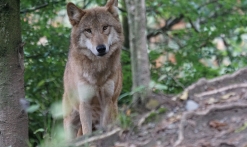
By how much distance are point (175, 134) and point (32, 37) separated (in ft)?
16.0

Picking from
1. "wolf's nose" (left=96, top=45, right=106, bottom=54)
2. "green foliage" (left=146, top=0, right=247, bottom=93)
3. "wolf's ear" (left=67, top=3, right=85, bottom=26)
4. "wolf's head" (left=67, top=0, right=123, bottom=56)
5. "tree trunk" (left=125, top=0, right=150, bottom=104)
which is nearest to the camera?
"tree trunk" (left=125, top=0, right=150, bottom=104)

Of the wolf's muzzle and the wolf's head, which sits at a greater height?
the wolf's head

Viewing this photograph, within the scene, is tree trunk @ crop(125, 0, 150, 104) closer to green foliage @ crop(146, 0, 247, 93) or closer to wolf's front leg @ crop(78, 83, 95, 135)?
wolf's front leg @ crop(78, 83, 95, 135)

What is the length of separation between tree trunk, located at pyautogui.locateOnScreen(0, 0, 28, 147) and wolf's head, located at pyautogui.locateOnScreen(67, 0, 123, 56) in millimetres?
1035

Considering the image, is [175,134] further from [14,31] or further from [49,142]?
[14,31]

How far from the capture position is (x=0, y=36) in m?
5.55

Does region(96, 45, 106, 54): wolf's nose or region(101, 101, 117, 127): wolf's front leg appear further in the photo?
region(101, 101, 117, 127): wolf's front leg

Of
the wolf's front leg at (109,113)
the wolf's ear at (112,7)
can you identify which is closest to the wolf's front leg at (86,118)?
the wolf's front leg at (109,113)

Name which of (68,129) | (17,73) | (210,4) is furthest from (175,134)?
(210,4)

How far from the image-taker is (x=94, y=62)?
651 centimetres

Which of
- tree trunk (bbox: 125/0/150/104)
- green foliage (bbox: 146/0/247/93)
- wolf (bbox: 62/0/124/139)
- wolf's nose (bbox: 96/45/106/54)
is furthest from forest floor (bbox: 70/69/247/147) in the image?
green foliage (bbox: 146/0/247/93)

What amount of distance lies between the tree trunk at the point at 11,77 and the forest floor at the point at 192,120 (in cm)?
149

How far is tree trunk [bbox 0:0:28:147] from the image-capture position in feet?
18.2

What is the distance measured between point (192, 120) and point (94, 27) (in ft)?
9.14
